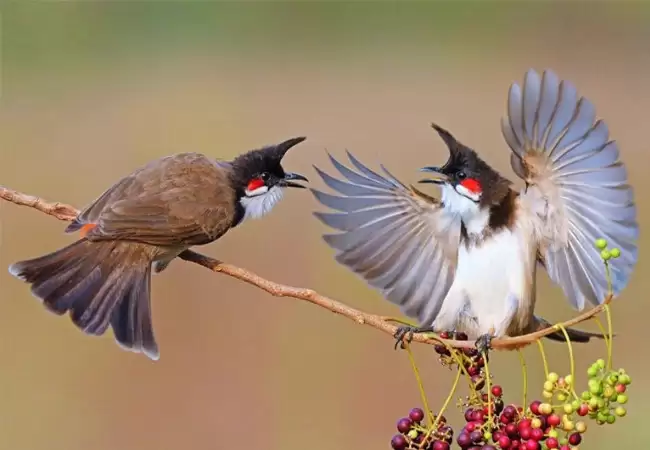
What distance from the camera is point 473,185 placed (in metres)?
3.76

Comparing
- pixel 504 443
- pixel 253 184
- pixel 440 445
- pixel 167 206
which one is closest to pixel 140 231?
pixel 167 206

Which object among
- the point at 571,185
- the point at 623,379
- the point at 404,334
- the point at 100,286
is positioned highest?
the point at 571,185

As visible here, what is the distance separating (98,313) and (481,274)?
1.41 metres

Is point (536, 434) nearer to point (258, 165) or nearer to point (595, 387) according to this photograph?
point (595, 387)

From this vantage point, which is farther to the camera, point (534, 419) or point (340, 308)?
point (340, 308)

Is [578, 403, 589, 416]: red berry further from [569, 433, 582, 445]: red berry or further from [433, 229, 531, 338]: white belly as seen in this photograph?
[433, 229, 531, 338]: white belly

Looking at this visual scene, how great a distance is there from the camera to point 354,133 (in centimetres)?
1126

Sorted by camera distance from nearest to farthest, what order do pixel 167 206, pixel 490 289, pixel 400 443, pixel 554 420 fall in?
pixel 554 420 → pixel 400 443 → pixel 490 289 → pixel 167 206

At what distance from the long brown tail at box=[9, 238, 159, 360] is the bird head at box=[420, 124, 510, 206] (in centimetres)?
117

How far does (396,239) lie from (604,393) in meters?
1.68

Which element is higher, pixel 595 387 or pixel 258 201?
pixel 258 201

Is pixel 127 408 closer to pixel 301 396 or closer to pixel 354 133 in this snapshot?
pixel 301 396

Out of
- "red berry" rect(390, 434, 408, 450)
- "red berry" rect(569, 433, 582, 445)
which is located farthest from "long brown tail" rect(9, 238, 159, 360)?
"red berry" rect(569, 433, 582, 445)

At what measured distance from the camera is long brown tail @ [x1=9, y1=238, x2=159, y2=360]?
3746 mm
